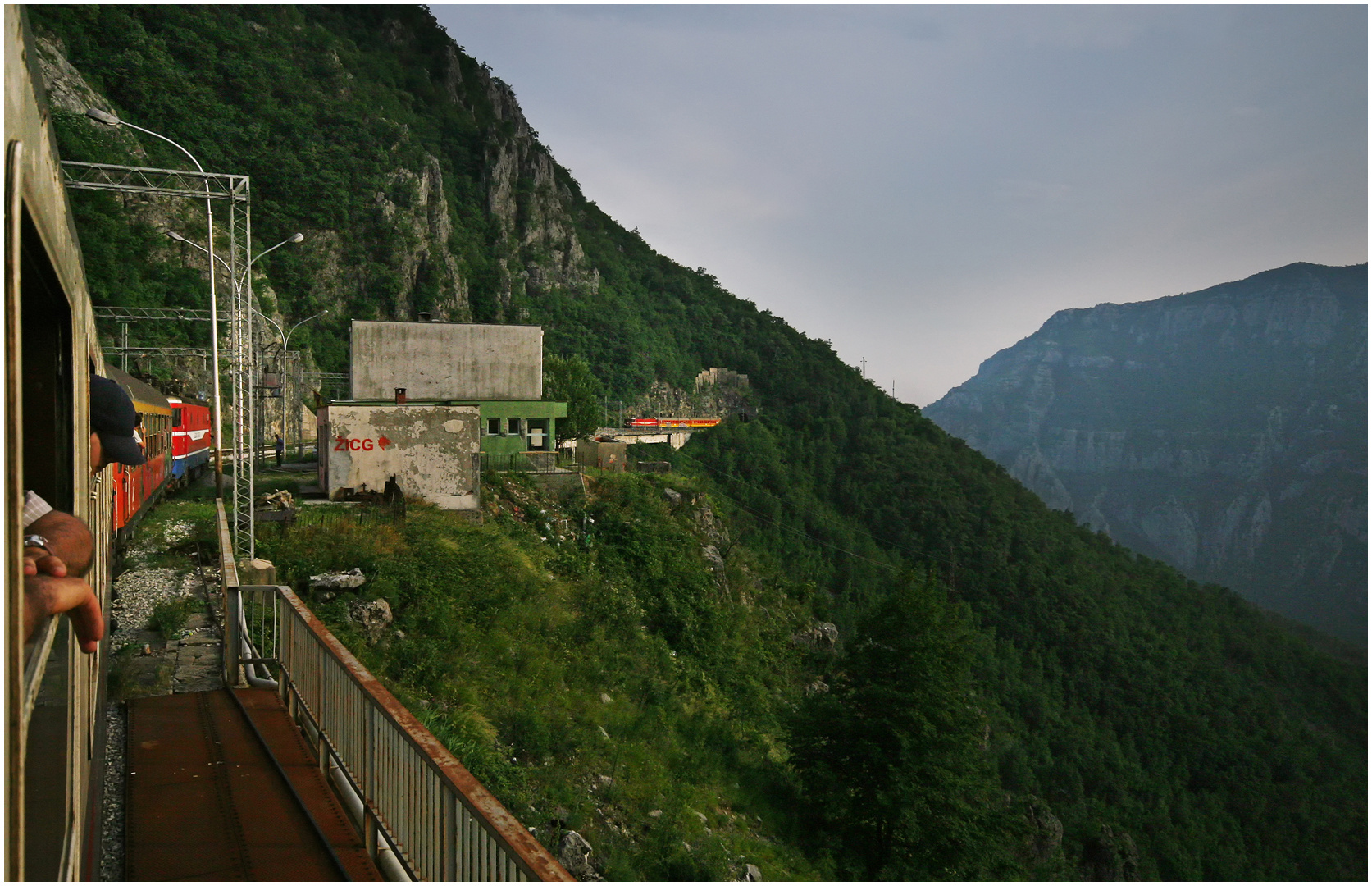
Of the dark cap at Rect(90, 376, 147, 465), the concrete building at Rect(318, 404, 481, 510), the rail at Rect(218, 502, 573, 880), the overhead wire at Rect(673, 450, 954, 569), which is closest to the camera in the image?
the rail at Rect(218, 502, 573, 880)

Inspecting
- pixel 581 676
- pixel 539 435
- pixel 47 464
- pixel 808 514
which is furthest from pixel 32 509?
pixel 808 514

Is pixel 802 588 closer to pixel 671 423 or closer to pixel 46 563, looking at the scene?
pixel 671 423

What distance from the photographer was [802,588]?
37219 millimetres

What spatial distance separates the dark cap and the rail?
169 centimetres

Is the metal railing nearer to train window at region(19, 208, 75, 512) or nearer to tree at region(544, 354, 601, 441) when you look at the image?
tree at region(544, 354, 601, 441)

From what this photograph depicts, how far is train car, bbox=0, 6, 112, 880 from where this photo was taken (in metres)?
1.69

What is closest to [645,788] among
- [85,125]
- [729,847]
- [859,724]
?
[729,847]

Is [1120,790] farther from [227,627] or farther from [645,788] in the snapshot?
[227,627]

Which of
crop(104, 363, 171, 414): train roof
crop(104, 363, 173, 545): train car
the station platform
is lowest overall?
the station platform

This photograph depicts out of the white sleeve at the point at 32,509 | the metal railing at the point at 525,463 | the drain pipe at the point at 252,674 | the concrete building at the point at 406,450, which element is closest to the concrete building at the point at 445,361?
the metal railing at the point at 525,463

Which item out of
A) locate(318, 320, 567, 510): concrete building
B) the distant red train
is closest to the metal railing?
locate(318, 320, 567, 510): concrete building

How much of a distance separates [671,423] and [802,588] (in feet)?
98.1

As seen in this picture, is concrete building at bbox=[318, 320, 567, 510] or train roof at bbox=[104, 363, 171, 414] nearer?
train roof at bbox=[104, 363, 171, 414]

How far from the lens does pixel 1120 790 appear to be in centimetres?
4097
